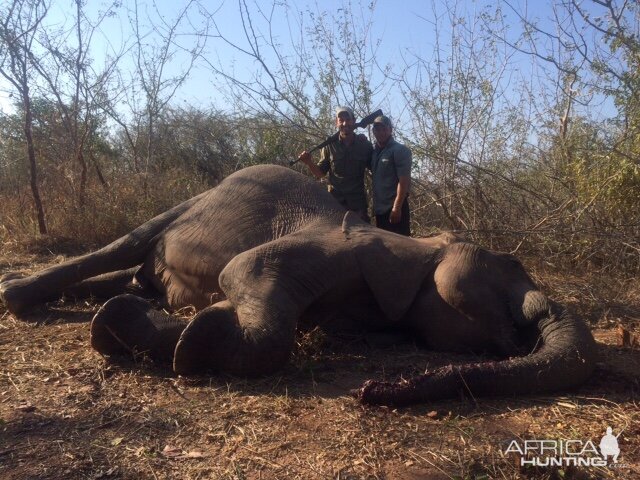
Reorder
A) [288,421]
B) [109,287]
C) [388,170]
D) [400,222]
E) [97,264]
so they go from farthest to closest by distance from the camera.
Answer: [400,222] → [388,170] → [109,287] → [97,264] → [288,421]

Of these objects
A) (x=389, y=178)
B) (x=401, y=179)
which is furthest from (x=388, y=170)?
(x=401, y=179)

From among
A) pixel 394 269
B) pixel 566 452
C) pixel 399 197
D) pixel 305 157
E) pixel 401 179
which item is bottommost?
pixel 566 452

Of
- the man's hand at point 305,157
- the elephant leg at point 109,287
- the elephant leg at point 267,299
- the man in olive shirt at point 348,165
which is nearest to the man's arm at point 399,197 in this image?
the man in olive shirt at point 348,165

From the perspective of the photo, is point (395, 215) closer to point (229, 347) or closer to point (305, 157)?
point (305, 157)

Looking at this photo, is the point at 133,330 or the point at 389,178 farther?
the point at 389,178

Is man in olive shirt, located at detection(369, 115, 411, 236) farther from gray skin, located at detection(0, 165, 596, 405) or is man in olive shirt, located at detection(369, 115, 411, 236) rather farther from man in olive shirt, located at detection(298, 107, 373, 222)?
gray skin, located at detection(0, 165, 596, 405)

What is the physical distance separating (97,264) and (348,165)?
2.47m

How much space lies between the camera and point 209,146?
1444 centimetres

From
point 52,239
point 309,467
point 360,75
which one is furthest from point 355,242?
point 52,239

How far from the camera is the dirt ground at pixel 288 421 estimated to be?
2527 millimetres

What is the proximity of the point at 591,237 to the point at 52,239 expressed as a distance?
6313mm

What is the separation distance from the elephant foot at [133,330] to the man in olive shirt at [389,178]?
2635 mm

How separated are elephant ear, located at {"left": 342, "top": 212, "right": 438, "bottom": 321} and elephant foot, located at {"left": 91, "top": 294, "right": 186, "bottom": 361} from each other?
114cm

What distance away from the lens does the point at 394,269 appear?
3.84 metres
